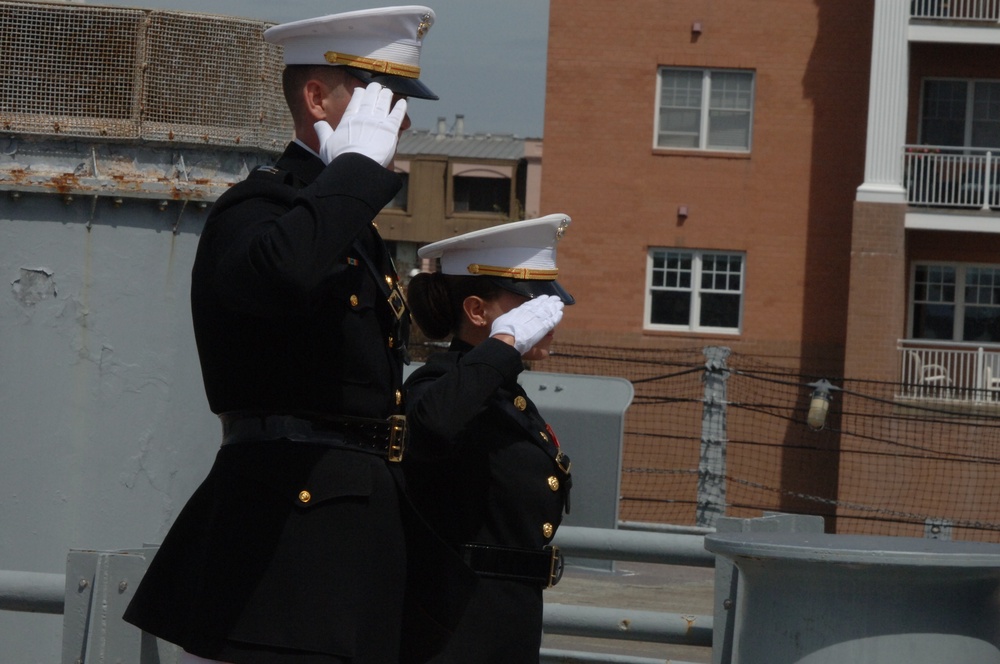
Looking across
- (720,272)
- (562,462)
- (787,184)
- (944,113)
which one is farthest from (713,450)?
(944,113)

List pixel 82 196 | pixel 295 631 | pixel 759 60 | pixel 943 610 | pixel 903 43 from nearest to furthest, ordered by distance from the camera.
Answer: pixel 295 631, pixel 943 610, pixel 82 196, pixel 903 43, pixel 759 60

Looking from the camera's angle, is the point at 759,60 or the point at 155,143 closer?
the point at 155,143

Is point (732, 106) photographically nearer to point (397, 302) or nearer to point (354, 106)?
point (397, 302)

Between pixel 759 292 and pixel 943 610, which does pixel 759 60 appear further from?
pixel 943 610

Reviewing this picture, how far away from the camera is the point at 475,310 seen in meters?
3.62

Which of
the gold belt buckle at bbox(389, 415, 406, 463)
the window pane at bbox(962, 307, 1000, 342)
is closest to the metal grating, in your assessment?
the gold belt buckle at bbox(389, 415, 406, 463)

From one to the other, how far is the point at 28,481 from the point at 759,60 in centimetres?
2008

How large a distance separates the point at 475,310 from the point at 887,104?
62.4 ft

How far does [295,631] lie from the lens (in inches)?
101

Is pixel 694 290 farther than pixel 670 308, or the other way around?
pixel 670 308

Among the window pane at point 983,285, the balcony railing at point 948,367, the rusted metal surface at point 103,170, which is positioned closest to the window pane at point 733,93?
the window pane at point 983,285

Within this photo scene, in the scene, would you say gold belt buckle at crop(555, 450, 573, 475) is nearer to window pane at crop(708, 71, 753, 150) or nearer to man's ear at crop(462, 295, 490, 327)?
man's ear at crop(462, 295, 490, 327)

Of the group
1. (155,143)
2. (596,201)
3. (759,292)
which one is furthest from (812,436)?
(155,143)

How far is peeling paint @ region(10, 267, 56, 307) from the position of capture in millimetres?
3918
